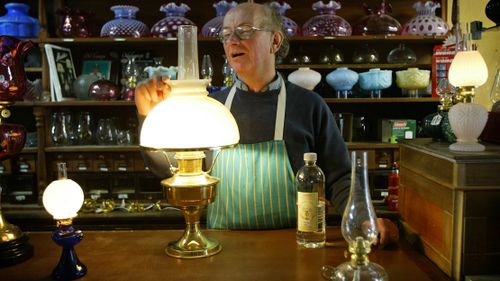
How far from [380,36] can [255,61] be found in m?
1.76

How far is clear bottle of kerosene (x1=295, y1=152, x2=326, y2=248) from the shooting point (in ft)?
4.56

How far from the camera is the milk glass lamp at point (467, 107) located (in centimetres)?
128

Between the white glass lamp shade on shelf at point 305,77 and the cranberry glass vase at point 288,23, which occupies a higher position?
the cranberry glass vase at point 288,23

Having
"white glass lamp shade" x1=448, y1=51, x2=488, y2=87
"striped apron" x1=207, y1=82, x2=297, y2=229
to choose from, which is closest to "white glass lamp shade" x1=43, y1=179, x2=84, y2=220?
"striped apron" x1=207, y1=82, x2=297, y2=229

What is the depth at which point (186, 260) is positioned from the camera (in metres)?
1.32

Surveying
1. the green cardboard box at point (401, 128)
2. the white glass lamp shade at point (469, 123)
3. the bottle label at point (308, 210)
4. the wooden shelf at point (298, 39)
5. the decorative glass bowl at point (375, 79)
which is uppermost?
the wooden shelf at point (298, 39)

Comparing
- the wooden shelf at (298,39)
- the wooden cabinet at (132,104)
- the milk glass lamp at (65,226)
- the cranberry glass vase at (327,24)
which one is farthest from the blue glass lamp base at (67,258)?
the cranberry glass vase at (327,24)

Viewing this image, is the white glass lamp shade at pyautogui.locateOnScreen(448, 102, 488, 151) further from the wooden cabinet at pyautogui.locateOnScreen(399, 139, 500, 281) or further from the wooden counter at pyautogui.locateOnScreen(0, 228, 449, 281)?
the wooden counter at pyautogui.locateOnScreen(0, 228, 449, 281)

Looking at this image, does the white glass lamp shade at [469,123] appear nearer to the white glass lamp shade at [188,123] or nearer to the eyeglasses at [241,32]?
the white glass lamp shade at [188,123]

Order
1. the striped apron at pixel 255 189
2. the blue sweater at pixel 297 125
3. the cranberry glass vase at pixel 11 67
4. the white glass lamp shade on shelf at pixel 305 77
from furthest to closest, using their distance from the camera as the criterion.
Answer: the white glass lamp shade on shelf at pixel 305 77
the blue sweater at pixel 297 125
the striped apron at pixel 255 189
the cranberry glass vase at pixel 11 67

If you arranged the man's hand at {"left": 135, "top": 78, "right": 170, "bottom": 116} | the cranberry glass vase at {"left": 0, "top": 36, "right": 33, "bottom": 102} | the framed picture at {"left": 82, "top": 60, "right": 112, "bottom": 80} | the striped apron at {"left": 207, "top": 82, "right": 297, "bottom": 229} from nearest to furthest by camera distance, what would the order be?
the cranberry glass vase at {"left": 0, "top": 36, "right": 33, "bottom": 102} → the man's hand at {"left": 135, "top": 78, "right": 170, "bottom": 116} → the striped apron at {"left": 207, "top": 82, "right": 297, "bottom": 229} → the framed picture at {"left": 82, "top": 60, "right": 112, "bottom": 80}

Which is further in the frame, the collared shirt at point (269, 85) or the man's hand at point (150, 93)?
the collared shirt at point (269, 85)

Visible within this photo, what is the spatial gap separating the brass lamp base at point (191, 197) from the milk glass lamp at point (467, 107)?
690 mm

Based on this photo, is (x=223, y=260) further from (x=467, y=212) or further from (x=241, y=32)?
(x=241, y=32)
